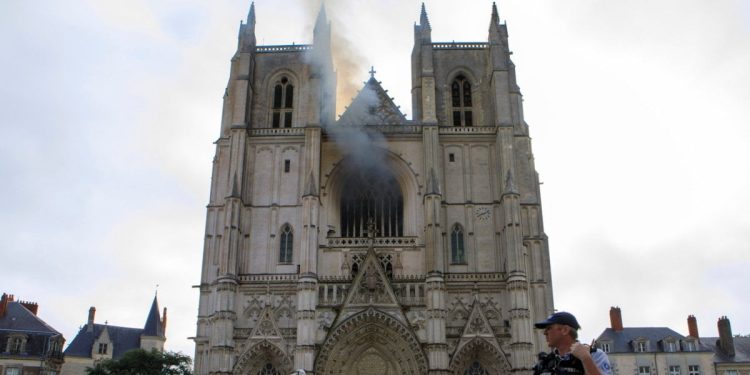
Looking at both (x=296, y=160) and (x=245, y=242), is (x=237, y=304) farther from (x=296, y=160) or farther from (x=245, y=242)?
(x=296, y=160)

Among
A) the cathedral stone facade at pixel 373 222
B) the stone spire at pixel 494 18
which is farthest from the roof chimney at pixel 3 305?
the stone spire at pixel 494 18

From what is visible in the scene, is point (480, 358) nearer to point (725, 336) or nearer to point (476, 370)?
point (476, 370)

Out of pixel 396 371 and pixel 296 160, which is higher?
pixel 296 160

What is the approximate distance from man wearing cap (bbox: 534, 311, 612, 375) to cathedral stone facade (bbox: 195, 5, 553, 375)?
28.1 m

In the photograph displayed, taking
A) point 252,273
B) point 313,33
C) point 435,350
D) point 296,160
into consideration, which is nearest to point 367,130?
point 296,160

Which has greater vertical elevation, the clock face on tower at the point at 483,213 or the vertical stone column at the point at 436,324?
the clock face on tower at the point at 483,213

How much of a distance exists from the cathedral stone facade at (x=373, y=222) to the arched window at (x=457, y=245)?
0.06 metres

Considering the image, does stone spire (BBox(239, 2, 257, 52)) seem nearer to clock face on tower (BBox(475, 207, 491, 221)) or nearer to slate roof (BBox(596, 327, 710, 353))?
clock face on tower (BBox(475, 207, 491, 221))

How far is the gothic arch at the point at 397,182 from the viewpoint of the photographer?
126 feet

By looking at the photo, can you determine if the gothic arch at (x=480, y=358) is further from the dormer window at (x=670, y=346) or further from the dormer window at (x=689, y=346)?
the dormer window at (x=689, y=346)

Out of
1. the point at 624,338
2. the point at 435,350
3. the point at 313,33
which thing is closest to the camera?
the point at 435,350

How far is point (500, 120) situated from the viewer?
1538 inches

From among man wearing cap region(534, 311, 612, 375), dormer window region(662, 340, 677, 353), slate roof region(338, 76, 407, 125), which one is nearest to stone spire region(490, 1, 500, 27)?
slate roof region(338, 76, 407, 125)

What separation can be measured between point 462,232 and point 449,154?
14.5ft
